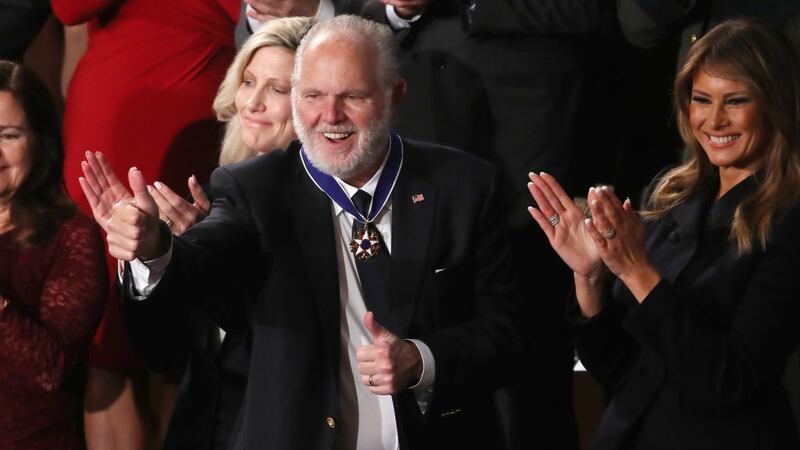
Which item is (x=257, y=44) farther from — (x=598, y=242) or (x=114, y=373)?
(x=598, y=242)

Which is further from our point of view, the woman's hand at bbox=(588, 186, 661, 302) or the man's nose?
the man's nose

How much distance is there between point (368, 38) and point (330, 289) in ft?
2.00

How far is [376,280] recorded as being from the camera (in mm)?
3449

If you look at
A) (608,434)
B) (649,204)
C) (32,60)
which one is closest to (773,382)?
(608,434)

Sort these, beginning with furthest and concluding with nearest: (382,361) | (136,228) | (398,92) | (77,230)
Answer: (77,230), (398,92), (382,361), (136,228)

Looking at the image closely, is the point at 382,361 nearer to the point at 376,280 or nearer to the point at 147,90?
the point at 376,280

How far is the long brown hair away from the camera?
3.98 metres

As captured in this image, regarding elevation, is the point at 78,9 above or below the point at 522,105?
below

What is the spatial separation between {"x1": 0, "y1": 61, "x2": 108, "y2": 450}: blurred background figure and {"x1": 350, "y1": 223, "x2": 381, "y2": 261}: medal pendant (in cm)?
84

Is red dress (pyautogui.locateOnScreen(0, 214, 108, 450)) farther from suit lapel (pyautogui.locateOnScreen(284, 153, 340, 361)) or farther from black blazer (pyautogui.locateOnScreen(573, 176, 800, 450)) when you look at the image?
black blazer (pyautogui.locateOnScreen(573, 176, 800, 450))

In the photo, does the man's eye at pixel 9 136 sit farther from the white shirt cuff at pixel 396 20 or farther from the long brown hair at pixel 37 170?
the white shirt cuff at pixel 396 20

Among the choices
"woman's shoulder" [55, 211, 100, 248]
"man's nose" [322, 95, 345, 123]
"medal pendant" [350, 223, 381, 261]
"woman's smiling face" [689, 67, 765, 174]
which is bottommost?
"woman's shoulder" [55, 211, 100, 248]

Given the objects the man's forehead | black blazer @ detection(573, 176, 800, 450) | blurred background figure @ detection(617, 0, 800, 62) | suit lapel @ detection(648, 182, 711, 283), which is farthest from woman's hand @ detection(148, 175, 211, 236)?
blurred background figure @ detection(617, 0, 800, 62)

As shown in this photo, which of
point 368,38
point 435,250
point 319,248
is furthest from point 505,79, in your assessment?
point 319,248
